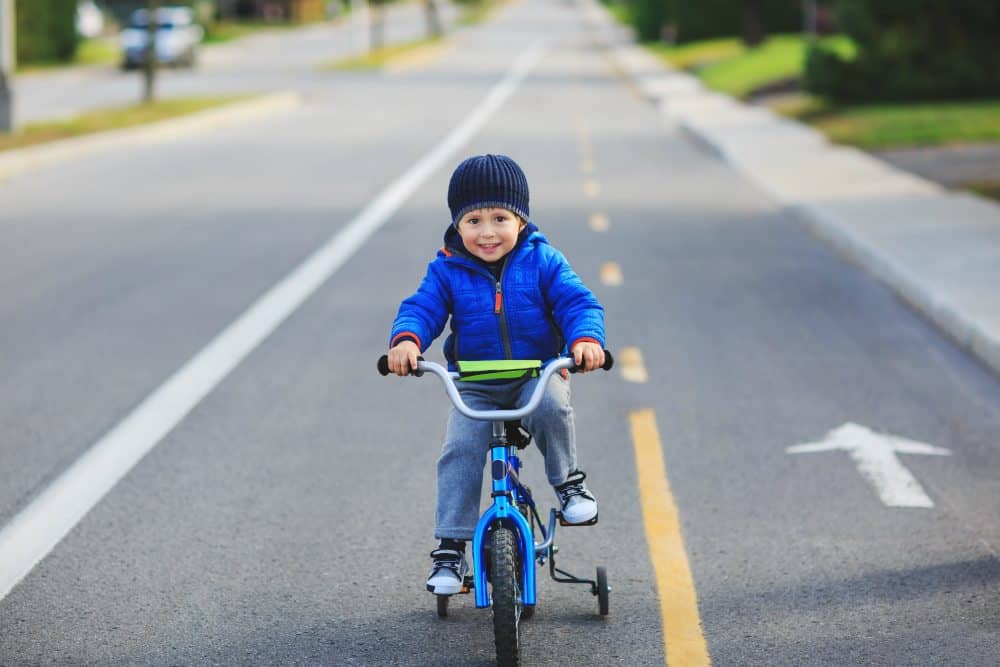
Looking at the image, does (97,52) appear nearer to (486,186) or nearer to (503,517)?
(486,186)

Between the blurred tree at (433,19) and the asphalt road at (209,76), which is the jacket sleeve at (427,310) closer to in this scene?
the asphalt road at (209,76)

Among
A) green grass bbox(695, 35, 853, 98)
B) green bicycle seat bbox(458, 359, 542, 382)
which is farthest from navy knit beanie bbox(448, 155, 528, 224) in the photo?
green grass bbox(695, 35, 853, 98)

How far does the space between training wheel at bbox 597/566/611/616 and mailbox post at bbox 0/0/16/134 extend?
24.3 m

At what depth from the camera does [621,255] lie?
610 inches

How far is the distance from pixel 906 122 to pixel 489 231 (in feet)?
84.0

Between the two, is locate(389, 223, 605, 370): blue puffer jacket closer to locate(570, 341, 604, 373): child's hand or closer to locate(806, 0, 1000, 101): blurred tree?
locate(570, 341, 604, 373): child's hand

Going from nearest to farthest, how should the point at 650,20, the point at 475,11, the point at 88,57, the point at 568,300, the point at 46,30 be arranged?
the point at 568,300 < the point at 46,30 < the point at 88,57 < the point at 650,20 < the point at 475,11

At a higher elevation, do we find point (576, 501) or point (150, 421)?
point (576, 501)

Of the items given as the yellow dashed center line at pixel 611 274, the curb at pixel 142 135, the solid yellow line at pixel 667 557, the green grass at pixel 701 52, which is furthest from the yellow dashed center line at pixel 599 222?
the green grass at pixel 701 52

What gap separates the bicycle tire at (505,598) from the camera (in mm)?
4891

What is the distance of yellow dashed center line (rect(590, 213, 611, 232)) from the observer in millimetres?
17625

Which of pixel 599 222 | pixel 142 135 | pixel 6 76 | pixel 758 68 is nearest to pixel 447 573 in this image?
pixel 599 222

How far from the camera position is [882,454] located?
8141 millimetres

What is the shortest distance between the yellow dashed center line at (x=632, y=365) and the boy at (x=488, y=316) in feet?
15.1
